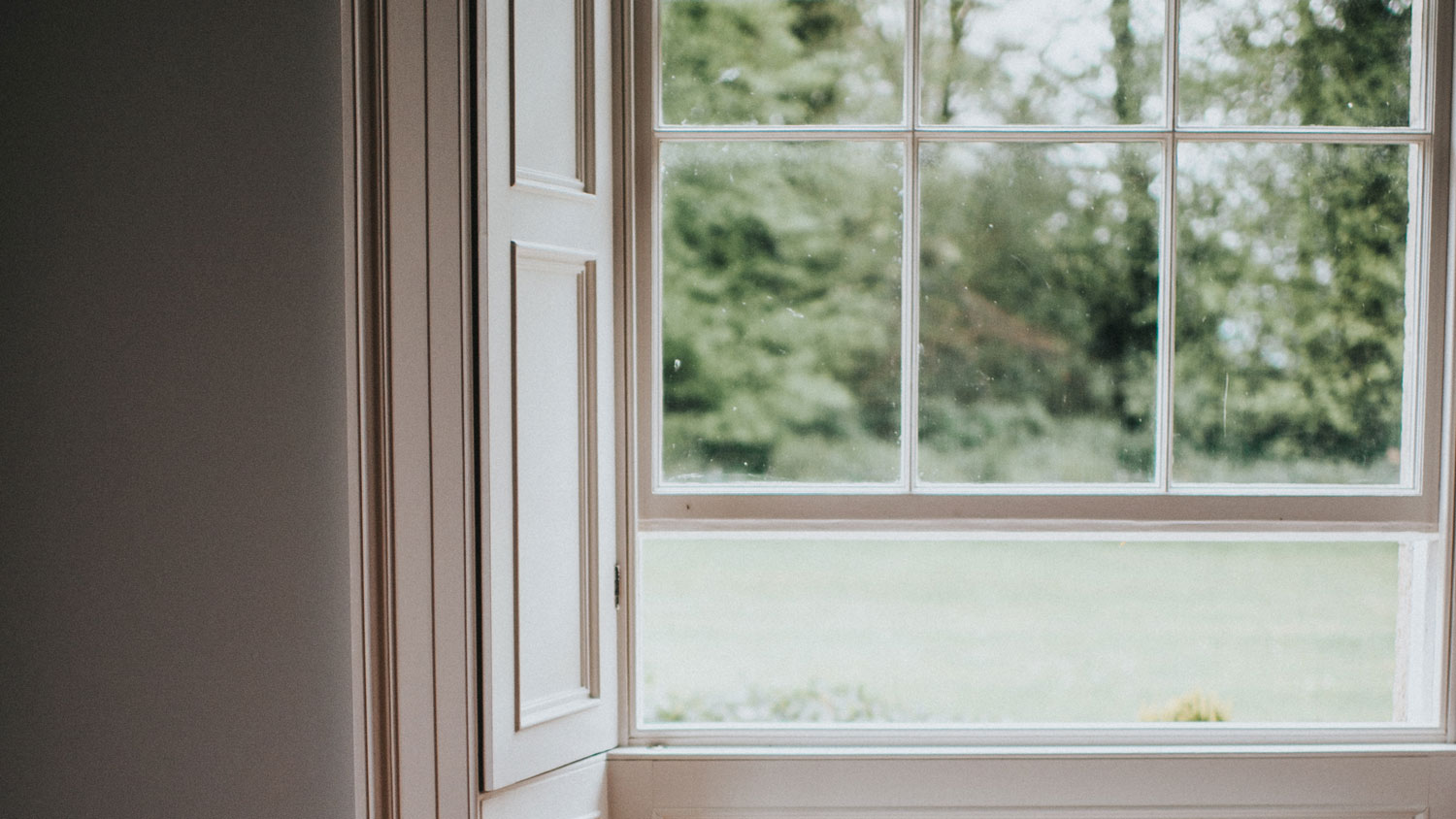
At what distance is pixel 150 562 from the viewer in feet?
3.73

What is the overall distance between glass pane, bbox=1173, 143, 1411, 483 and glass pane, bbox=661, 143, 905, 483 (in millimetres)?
556

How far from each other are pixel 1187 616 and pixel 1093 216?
0.85m

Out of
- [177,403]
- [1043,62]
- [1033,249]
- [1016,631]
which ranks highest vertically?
[1043,62]

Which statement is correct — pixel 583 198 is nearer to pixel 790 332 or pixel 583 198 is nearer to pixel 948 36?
pixel 790 332

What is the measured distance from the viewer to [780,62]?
1.42 metres

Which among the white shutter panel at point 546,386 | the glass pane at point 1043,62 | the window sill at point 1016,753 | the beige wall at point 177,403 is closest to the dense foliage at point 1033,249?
the glass pane at point 1043,62

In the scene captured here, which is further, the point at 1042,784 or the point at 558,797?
the point at 1042,784

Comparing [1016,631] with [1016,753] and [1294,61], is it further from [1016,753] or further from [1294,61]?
[1294,61]

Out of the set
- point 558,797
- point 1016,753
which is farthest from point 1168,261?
point 558,797

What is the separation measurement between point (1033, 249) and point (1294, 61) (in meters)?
0.58

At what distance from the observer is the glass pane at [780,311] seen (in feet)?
4.69

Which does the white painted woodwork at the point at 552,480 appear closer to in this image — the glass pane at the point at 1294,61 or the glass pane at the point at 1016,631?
the glass pane at the point at 1016,631

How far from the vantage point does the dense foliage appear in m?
1.42

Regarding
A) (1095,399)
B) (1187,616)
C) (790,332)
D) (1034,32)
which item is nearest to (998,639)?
(1187,616)
